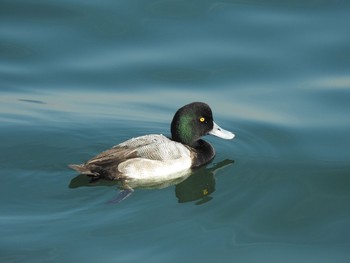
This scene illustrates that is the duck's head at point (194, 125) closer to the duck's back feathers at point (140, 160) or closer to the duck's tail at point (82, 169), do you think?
the duck's back feathers at point (140, 160)

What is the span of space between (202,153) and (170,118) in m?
1.29

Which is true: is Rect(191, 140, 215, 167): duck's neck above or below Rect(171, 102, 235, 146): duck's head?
below

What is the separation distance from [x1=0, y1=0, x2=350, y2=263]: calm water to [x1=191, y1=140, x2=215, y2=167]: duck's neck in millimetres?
118

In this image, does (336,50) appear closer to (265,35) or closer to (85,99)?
(265,35)

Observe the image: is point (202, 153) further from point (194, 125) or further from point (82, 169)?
point (82, 169)

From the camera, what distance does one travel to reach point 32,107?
39.4ft

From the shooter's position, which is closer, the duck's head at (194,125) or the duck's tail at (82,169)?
the duck's tail at (82,169)

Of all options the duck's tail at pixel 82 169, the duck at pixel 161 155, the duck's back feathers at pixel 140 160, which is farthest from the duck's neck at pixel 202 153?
the duck's tail at pixel 82 169

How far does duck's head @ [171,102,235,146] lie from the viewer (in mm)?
10789

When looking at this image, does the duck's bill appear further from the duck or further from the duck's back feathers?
the duck's back feathers

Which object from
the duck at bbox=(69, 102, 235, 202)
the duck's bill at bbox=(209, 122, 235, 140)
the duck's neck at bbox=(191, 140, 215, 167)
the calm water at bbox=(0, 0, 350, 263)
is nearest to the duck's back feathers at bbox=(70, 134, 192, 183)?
the duck at bbox=(69, 102, 235, 202)

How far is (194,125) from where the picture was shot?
10852mm

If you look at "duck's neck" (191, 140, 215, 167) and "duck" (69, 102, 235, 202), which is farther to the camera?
"duck's neck" (191, 140, 215, 167)

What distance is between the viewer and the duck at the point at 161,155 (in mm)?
9977
